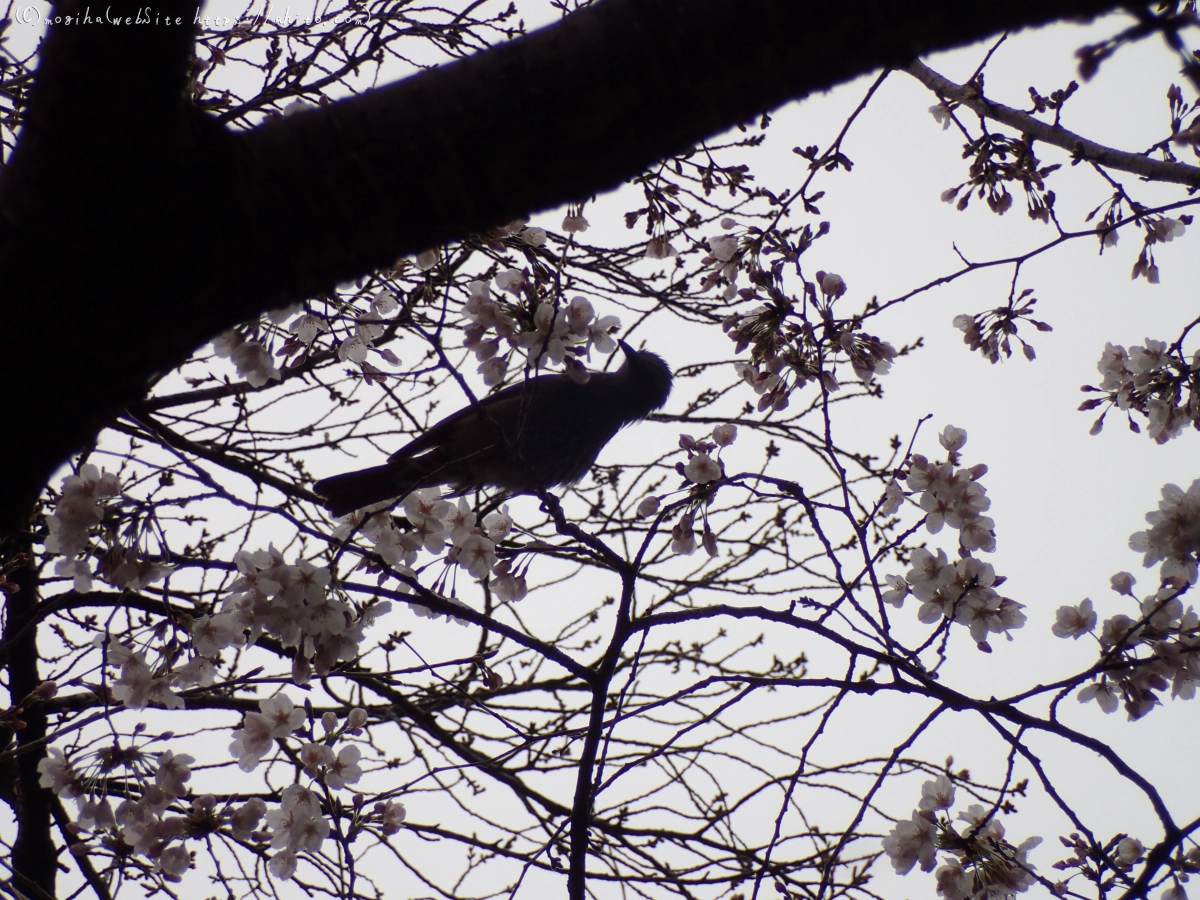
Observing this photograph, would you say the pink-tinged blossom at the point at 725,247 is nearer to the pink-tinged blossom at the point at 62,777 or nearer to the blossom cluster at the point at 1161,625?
the blossom cluster at the point at 1161,625

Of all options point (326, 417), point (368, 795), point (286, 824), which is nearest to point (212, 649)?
point (286, 824)

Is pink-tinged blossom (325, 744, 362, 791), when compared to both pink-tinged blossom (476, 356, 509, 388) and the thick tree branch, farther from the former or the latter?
the thick tree branch

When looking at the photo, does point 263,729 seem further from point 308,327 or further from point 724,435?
point 724,435

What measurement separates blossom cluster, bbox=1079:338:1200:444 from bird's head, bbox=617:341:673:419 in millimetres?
2543

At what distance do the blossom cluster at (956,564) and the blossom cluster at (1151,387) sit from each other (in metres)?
0.92

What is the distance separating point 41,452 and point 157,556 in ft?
4.81

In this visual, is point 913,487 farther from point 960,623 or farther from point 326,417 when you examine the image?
point 326,417

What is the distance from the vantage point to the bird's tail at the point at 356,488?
3.70 m

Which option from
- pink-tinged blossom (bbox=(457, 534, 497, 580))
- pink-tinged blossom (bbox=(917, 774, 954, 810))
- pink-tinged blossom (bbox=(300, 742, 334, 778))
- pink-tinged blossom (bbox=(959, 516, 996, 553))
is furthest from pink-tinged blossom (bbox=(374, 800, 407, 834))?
pink-tinged blossom (bbox=(959, 516, 996, 553))

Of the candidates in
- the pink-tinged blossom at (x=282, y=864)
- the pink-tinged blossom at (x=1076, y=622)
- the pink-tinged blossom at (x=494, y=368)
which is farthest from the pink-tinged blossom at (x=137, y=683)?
the pink-tinged blossom at (x=1076, y=622)

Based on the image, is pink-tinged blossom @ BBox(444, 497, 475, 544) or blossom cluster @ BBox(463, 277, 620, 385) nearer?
blossom cluster @ BBox(463, 277, 620, 385)

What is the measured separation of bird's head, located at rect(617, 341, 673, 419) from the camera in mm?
5156

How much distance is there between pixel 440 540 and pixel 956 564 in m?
1.62

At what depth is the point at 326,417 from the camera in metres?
3.84
